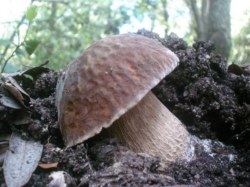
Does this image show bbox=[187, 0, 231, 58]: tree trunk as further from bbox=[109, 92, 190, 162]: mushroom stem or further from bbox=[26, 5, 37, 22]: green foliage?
bbox=[109, 92, 190, 162]: mushroom stem

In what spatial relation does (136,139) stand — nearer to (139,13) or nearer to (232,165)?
(232,165)

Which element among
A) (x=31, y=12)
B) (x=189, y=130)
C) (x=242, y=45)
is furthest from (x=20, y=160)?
(x=242, y=45)

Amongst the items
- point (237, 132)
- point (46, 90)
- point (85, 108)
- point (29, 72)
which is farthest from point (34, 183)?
point (237, 132)

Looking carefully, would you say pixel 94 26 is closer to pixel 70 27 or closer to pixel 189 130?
pixel 70 27

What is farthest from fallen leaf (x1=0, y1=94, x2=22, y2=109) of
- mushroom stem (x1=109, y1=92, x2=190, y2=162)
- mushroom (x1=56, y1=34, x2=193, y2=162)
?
mushroom stem (x1=109, y1=92, x2=190, y2=162)

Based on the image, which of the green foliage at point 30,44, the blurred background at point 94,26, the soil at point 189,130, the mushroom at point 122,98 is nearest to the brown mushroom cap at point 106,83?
the mushroom at point 122,98

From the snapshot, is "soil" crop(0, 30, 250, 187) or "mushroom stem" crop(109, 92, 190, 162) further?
"mushroom stem" crop(109, 92, 190, 162)

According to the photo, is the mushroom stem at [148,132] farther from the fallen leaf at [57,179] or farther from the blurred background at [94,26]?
the blurred background at [94,26]
